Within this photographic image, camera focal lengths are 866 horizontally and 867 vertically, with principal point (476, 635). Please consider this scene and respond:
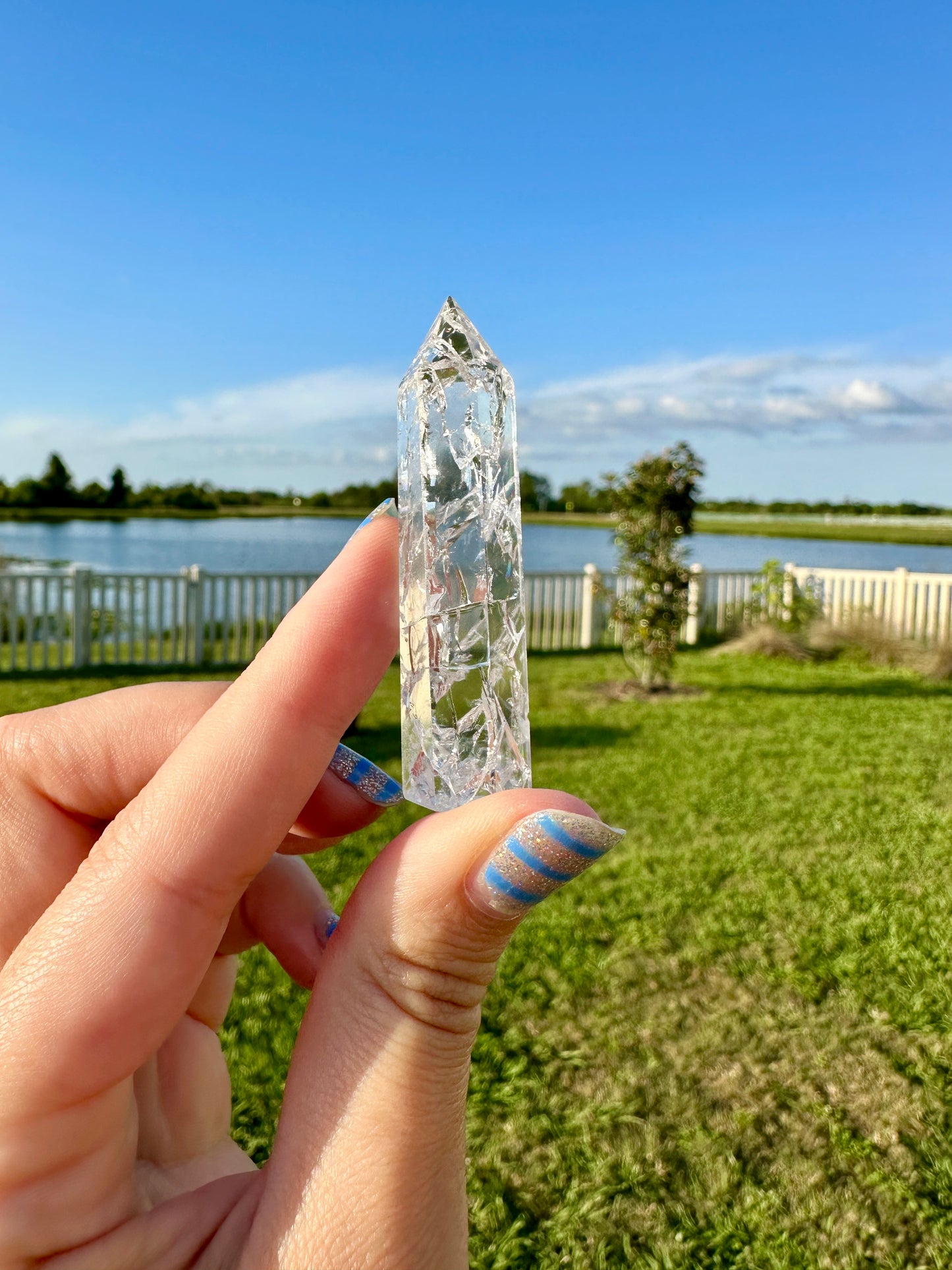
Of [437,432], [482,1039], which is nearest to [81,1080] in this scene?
[437,432]

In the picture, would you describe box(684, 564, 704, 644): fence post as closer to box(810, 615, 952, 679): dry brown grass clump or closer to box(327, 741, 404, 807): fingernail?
box(810, 615, 952, 679): dry brown grass clump

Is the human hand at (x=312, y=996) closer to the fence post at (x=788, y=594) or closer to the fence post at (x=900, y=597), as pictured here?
the fence post at (x=900, y=597)

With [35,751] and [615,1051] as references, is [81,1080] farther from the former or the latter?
[615,1051]

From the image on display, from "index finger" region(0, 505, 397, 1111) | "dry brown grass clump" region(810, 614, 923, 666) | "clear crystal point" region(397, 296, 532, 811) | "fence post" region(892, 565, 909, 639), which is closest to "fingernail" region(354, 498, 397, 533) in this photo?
"clear crystal point" region(397, 296, 532, 811)

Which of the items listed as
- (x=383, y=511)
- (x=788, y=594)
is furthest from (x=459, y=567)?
(x=788, y=594)

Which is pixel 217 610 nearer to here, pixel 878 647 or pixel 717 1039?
pixel 878 647

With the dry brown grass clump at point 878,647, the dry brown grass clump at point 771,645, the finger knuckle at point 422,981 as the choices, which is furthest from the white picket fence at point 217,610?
the finger knuckle at point 422,981
